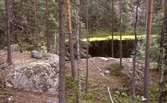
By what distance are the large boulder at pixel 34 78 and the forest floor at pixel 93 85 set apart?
38 centimetres

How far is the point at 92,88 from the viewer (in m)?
18.7

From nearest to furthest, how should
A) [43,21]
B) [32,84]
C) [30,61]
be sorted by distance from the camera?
[32,84]
[30,61]
[43,21]

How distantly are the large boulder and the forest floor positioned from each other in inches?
15.1

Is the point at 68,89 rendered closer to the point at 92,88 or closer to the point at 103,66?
the point at 92,88

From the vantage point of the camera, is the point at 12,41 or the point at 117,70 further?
the point at 12,41

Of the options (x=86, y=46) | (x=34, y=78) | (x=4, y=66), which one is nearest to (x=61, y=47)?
(x=34, y=78)

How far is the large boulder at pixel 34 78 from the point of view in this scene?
15336mm

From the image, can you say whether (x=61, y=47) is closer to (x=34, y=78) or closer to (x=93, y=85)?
(x=34, y=78)

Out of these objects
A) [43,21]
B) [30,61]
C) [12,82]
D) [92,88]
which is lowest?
[92,88]

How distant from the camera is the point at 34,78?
15.6 metres

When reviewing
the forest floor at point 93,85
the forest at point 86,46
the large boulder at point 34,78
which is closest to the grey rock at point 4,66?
the forest floor at point 93,85

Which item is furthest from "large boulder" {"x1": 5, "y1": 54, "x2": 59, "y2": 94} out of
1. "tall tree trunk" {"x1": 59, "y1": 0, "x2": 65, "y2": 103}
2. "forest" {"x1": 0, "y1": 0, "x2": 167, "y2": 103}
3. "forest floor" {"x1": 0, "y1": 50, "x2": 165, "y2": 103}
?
"tall tree trunk" {"x1": 59, "y1": 0, "x2": 65, "y2": 103}

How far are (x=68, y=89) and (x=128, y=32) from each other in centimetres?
2197

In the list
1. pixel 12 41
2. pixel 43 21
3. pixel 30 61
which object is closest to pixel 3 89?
pixel 30 61
